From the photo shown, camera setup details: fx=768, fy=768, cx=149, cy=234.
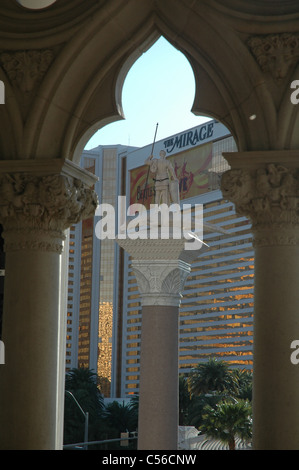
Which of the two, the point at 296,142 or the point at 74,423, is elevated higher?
the point at 296,142

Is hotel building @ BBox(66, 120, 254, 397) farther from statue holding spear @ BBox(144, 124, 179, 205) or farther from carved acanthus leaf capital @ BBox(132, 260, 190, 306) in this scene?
carved acanthus leaf capital @ BBox(132, 260, 190, 306)

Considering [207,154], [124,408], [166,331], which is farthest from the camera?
[207,154]

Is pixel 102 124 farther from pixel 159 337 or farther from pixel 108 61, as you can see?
pixel 159 337

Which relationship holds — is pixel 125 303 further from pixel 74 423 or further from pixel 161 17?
pixel 161 17

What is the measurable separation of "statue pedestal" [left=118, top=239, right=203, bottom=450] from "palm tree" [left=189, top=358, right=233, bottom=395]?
33.9 m

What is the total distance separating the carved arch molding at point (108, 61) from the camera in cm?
453

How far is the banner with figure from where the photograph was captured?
70.8 m

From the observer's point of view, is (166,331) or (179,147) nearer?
(166,331)

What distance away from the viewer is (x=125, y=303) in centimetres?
7881

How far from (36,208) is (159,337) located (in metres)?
3.77

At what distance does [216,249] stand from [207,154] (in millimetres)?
8840

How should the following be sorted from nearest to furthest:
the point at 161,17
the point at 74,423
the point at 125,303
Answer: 1. the point at 161,17
2. the point at 74,423
3. the point at 125,303

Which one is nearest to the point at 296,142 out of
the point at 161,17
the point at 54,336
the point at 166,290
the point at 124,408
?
the point at 161,17

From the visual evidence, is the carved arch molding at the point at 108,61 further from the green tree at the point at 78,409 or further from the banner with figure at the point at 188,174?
the banner with figure at the point at 188,174
